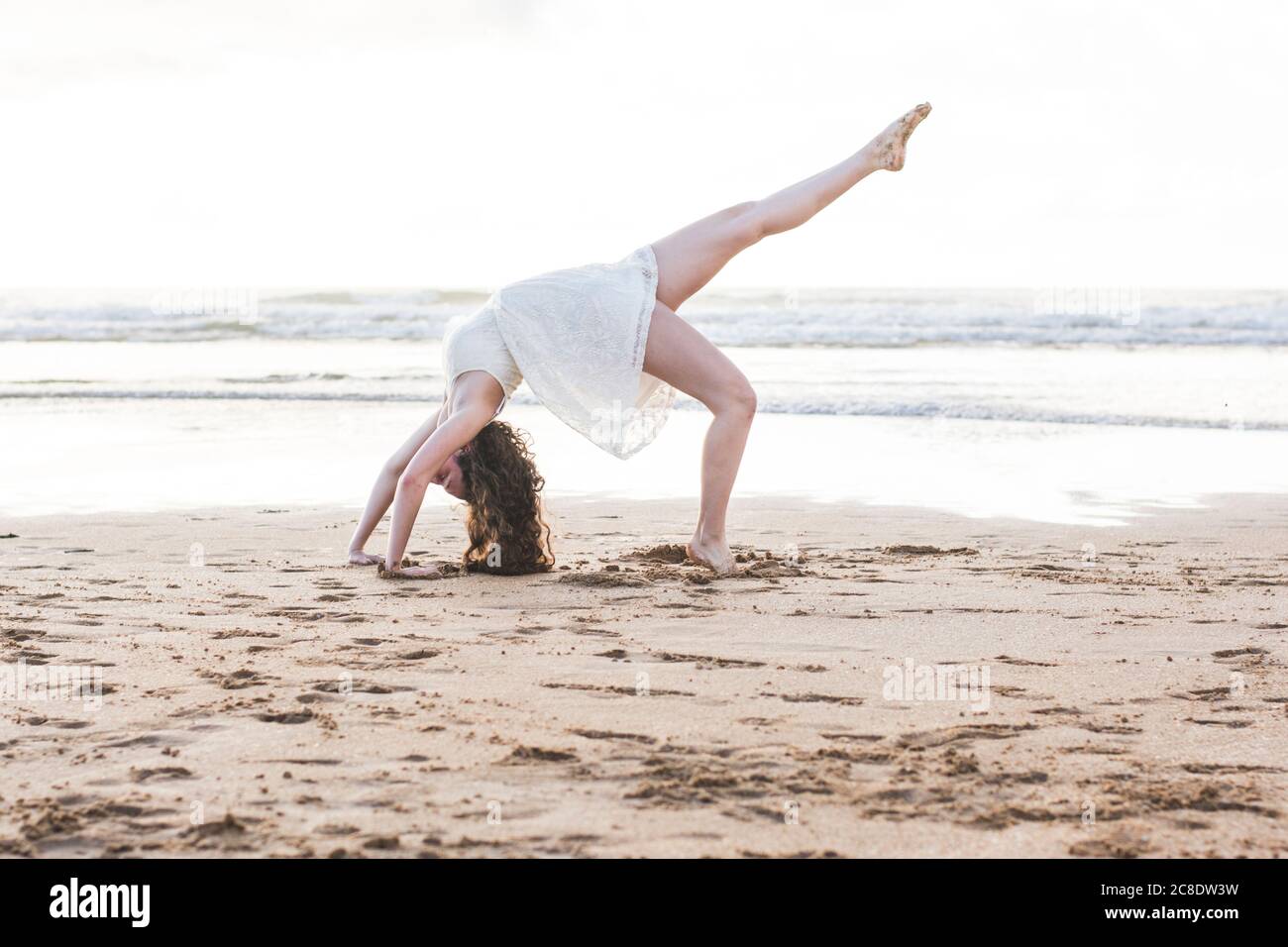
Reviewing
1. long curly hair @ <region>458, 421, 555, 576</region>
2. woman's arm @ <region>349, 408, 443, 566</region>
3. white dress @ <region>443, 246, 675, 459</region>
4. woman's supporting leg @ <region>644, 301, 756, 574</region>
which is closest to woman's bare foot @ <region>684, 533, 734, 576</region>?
woman's supporting leg @ <region>644, 301, 756, 574</region>

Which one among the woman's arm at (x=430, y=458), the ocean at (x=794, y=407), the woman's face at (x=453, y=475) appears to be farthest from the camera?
the ocean at (x=794, y=407)

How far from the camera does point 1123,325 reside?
72.9 feet

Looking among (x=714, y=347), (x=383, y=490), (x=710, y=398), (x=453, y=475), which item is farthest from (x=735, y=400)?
(x=383, y=490)

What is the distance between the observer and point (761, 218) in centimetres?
540

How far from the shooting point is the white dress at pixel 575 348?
5.27 metres

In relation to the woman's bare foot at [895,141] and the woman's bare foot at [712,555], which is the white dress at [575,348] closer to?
the woman's bare foot at [712,555]

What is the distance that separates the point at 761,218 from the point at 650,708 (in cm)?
273

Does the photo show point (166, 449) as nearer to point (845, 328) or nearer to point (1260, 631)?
point (1260, 631)

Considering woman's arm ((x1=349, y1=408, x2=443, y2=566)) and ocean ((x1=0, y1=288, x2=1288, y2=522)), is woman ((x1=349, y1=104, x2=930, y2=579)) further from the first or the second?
ocean ((x1=0, y1=288, x2=1288, y2=522))

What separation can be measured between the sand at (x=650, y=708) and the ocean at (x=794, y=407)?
7.75ft

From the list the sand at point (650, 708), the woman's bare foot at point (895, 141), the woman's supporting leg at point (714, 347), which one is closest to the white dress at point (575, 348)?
the woman's supporting leg at point (714, 347)

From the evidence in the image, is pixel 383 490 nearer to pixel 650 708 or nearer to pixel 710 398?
pixel 710 398

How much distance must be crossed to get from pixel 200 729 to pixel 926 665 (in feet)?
6.75
